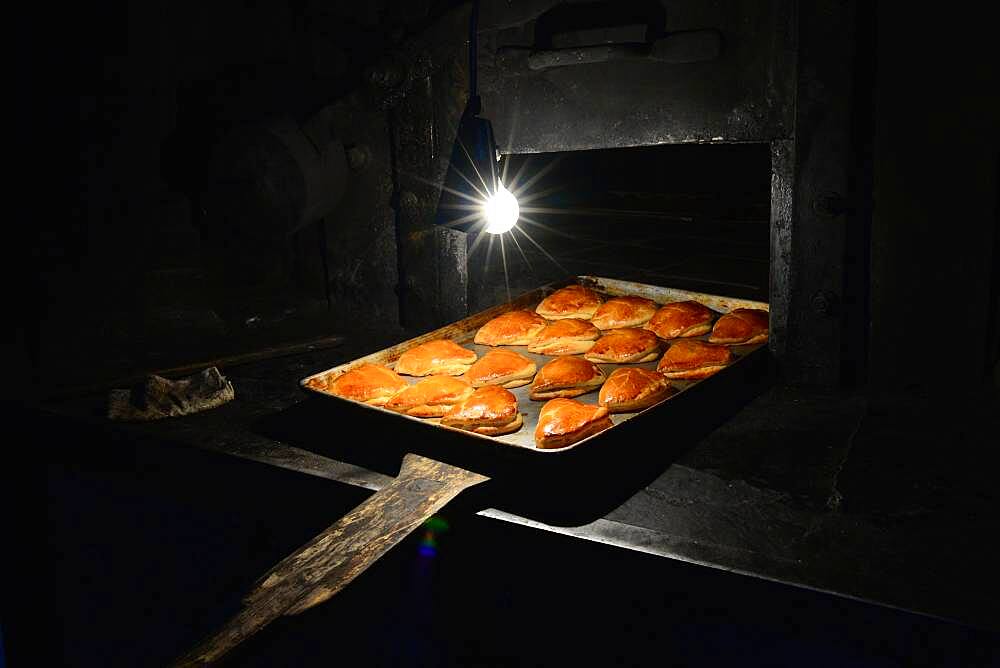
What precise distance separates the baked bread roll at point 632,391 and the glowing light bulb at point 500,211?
3.16 feet

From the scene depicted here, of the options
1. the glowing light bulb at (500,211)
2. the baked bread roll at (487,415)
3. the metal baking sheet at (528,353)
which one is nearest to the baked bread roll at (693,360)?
the metal baking sheet at (528,353)

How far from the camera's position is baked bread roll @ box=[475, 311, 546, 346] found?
3221mm

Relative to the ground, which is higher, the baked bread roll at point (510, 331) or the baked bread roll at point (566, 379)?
the baked bread roll at point (510, 331)

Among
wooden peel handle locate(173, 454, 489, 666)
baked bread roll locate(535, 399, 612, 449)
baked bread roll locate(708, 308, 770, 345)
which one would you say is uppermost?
baked bread roll locate(708, 308, 770, 345)

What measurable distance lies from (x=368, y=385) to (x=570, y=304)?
3.80 ft

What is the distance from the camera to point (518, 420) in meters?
2.42

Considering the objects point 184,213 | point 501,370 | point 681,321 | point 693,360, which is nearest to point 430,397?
point 501,370

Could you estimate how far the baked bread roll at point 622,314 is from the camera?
3375 mm

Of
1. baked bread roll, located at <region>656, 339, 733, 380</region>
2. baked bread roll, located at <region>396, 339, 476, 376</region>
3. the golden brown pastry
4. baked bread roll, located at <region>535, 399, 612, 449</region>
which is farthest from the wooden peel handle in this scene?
baked bread roll, located at <region>656, 339, 733, 380</region>

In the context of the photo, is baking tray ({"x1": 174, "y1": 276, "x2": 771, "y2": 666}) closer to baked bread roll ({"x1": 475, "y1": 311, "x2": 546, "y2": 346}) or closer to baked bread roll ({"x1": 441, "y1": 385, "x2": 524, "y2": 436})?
baked bread roll ({"x1": 441, "y1": 385, "x2": 524, "y2": 436})

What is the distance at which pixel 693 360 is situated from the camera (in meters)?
2.84

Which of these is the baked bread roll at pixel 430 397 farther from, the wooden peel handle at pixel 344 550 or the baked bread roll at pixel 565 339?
the baked bread roll at pixel 565 339

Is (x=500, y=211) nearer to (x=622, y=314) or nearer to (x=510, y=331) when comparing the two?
(x=510, y=331)

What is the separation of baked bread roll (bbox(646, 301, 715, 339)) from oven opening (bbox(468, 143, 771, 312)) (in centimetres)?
81
